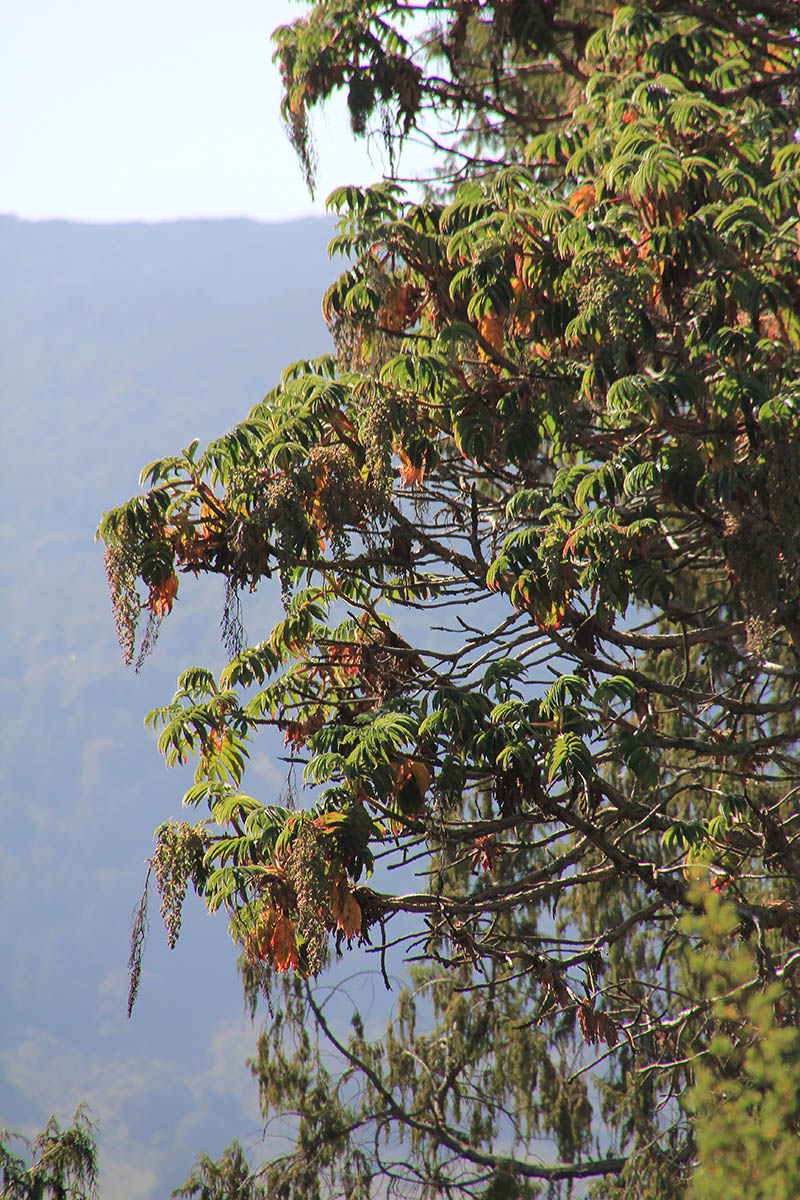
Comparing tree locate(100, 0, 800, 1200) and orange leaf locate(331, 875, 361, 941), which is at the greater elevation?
tree locate(100, 0, 800, 1200)

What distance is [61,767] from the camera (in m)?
84.9

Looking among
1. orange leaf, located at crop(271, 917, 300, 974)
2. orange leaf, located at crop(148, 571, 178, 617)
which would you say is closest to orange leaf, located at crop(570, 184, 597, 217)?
orange leaf, located at crop(148, 571, 178, 617)

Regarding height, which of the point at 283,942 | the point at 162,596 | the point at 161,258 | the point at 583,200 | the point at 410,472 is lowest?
the point at 283,942

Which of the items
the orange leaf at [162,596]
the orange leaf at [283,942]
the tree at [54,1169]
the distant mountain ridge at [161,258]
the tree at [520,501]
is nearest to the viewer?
the tree at [520,501]

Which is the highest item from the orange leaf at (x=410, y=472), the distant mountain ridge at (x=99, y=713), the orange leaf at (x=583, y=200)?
the distant mountain ridge at (x=99, y=713)

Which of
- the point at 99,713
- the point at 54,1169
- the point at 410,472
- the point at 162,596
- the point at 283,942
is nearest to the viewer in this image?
the point at 283,942

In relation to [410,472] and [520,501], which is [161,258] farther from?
[520,501]

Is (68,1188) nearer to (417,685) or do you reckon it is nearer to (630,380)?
(417,685)

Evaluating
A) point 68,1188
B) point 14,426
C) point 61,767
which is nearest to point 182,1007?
point 61,767

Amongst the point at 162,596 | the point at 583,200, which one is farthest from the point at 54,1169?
the point at 583,200

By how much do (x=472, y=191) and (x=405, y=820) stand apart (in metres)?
2.62

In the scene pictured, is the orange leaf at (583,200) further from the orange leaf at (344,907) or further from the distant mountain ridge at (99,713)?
the distant mountain ridge at (99,713)

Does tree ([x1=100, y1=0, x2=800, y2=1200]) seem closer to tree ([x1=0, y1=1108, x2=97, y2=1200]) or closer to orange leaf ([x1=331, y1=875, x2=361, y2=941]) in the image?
orange leaf ([x1=331, y1=875, x2=361, y2=941])

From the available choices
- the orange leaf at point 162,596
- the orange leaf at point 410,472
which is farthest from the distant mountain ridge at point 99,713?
the orange leaf at point 162,596
